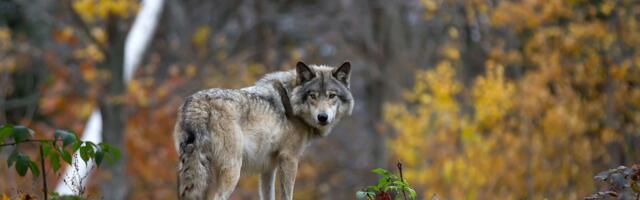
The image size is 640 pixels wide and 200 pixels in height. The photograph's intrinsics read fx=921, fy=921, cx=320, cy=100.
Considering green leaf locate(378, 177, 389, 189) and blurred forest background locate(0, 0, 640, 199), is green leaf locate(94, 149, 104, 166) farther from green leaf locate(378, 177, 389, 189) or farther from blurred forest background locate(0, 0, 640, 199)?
blurred forest background locate(0, 0, 640, 199)

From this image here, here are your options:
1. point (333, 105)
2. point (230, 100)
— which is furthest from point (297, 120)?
point (230, 100)

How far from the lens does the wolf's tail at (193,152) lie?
6.37 metres

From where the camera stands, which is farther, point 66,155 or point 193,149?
point 193,149

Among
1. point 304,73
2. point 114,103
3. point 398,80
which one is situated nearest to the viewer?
point 304,73

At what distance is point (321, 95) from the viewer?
785cm

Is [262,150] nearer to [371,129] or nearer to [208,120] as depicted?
[208,120]

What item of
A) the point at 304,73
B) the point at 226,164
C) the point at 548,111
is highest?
the point at 548,111

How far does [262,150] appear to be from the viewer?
7.33 m

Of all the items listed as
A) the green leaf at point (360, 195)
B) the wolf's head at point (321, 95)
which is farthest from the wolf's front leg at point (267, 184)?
the green leaf at point (360, 195)

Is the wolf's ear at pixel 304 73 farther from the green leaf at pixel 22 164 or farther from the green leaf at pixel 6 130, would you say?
the green leaf at pixel 6 130

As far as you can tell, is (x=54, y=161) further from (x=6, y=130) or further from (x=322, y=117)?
(x=322, y=117)

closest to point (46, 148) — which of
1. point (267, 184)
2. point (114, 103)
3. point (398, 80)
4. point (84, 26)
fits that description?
point (267, 184)

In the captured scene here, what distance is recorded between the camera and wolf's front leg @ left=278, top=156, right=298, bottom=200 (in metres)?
7.42

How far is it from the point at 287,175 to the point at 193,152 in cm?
117
